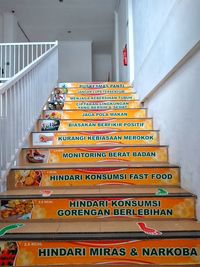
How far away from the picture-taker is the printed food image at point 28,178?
2.19 m

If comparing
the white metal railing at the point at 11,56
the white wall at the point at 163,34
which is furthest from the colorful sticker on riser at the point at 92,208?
the white metal railing at the point at 11,56

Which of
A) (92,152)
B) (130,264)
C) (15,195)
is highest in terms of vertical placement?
(92,152)

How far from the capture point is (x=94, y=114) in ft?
11.6

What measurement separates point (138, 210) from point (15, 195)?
0.84m

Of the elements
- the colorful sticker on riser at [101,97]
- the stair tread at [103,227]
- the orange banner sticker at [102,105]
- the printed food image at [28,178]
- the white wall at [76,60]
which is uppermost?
the white wall at [76,60]

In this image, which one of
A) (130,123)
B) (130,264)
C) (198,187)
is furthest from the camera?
(130,123)

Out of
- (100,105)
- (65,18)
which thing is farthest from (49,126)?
(65,18)

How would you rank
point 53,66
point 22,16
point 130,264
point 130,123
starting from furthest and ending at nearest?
point 22,16, point 53,66, point 130,123, point 130,264

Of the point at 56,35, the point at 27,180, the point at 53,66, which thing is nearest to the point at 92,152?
the point at 27,180

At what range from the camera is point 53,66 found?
4309 millimetres

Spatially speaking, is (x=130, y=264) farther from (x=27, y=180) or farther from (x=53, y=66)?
(x=53, y=66)

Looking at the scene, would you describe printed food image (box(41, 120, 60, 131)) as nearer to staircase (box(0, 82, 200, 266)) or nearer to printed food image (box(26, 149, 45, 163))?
staircase (box(0, 82, 200, 266))

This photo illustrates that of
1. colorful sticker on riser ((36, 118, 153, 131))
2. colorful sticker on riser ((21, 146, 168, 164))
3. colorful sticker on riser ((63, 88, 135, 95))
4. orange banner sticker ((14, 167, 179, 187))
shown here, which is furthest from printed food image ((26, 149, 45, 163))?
colorful sticker on riser ((63, 88, 135, 95))

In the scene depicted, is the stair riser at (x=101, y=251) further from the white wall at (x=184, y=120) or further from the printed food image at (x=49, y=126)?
the printed food image at (x=49, y=126)
